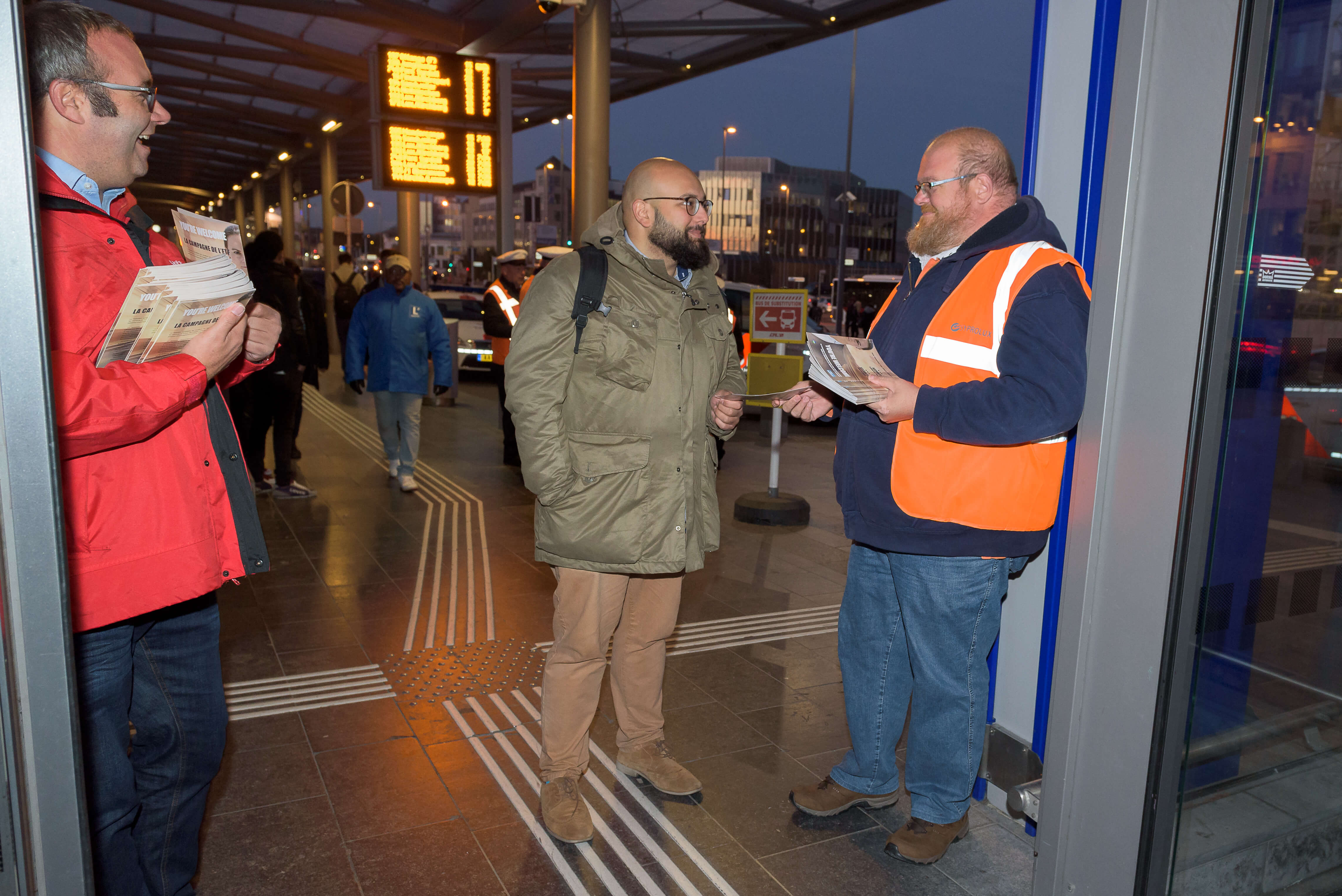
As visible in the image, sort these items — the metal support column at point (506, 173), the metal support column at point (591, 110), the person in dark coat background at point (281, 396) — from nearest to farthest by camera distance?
the person in dark coat background at point (281, 396)
the metal support column at point (591, 110)
the metal support column at point (506, 173)

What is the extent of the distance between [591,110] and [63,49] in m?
8.18

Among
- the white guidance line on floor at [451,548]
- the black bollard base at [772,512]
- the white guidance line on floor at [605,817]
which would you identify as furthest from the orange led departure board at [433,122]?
the white guidance line on floor at [605,817]

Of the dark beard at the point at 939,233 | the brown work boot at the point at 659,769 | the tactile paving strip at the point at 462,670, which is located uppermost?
the dark beard at the point at 939,233

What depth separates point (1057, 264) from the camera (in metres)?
2.28

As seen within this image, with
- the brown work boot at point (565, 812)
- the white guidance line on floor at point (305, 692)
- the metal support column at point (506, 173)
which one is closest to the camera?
the brown work boot at point (565, 812)

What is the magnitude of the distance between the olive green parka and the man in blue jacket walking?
478cm

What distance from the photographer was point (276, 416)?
7.14 m

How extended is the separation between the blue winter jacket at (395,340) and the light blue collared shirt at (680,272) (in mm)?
4726

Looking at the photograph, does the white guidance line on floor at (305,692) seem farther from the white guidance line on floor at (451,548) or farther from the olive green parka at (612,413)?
the olive green parka at (612,413)

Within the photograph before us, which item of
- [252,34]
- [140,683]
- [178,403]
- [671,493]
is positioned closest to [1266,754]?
[671,493]

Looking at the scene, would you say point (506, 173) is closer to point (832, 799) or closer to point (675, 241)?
point (675, 241)

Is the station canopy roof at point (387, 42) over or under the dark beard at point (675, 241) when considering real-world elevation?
over

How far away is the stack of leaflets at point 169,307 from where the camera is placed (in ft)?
5.21

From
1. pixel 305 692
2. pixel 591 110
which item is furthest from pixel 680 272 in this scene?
pixel 591 110
